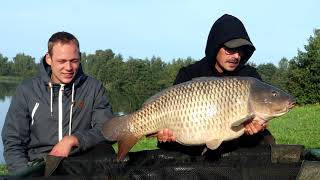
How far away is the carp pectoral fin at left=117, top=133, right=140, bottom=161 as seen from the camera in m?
2.13

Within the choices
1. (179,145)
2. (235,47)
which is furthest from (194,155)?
(235,47)

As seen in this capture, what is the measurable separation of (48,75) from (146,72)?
51.3m

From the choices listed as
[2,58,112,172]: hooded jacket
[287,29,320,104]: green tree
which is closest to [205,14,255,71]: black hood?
[2,58,112,172]: hooded jacket

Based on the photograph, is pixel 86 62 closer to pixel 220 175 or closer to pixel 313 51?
pixel 313 51

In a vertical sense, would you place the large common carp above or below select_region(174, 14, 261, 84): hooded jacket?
below

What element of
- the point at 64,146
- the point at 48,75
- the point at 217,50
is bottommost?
the point at 64,146

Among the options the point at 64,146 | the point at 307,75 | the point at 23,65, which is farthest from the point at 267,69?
the point at 64,146

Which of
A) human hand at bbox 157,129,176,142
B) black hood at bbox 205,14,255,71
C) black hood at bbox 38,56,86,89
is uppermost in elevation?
black hood at bbox 205,14,255,71

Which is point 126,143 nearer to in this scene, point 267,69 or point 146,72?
point 146,72

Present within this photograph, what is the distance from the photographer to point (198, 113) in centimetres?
228

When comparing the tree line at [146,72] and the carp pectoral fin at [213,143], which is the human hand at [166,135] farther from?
the tree line at [146,72]

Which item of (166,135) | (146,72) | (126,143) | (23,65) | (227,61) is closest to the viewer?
(126,143)

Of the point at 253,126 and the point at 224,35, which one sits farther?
the point at 224,35

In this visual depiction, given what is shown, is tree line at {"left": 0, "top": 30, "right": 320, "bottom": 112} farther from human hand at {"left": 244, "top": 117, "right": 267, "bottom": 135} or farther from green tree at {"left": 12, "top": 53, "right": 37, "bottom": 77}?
human hand at {"left": 244, "top": 117, "right": 267, "bottom": 135}
